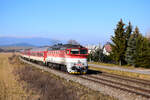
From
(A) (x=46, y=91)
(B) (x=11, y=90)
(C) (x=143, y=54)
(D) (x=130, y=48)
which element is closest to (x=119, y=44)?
(D) (x=130, y=48)

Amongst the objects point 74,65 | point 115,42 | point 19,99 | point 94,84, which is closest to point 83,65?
point 74,65

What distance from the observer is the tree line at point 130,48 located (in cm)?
3600

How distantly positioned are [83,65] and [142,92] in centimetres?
910

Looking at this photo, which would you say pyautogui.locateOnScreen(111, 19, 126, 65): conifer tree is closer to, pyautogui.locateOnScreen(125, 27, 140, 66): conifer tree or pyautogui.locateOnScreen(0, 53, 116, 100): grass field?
pyautogui.locateOnScreen(125, 27, 140, 66): conifer tree

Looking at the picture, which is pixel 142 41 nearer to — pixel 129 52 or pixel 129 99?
pixel 129 52

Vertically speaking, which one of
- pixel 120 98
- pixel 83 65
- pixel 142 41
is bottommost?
pixel 120 98

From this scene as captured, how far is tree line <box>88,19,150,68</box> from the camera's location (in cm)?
3600

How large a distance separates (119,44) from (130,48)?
12.8ft

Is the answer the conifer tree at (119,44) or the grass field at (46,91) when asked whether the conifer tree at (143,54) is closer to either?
the conifer tree at (119,44)

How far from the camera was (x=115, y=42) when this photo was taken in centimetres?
4341

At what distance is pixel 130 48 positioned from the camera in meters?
38.9

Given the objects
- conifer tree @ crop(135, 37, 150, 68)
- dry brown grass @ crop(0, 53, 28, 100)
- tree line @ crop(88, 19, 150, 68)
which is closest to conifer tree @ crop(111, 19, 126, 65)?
tree line @ crop(88, 19, 150, 68)

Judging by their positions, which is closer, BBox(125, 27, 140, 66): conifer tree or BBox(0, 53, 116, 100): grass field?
BBox(0, 53, 116, 100): grass field

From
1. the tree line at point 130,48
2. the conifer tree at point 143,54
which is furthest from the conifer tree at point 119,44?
the conifer tree at point 143,54
